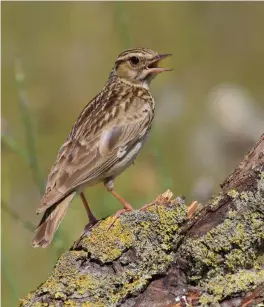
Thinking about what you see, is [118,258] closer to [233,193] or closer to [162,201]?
[162,201]

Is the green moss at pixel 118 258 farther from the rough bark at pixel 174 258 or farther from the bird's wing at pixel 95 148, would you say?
the bird's wing at pixel 95 148

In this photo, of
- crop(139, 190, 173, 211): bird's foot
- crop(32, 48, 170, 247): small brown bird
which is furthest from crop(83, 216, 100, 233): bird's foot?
crop(139, 190, 173, 211): bird's foot

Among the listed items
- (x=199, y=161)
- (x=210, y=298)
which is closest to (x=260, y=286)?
(x=210, y=298)

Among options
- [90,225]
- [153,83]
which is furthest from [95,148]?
[153,83]

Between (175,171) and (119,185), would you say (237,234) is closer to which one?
(119,185)

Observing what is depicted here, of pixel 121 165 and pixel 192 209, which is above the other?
pixel 121 165
